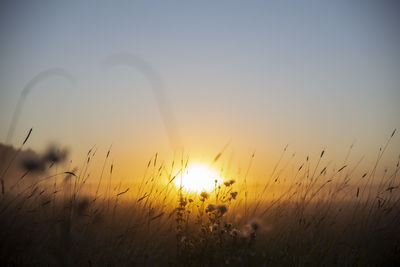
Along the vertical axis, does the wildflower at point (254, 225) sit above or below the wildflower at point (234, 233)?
above

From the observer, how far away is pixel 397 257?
159 inches

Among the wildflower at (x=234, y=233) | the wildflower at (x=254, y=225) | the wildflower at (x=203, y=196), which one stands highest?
the wildflower at (x=203, y=196)

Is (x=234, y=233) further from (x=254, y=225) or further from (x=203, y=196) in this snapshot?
(x=203, y=196)

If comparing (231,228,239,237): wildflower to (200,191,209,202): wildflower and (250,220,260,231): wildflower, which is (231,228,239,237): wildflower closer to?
(250,220,260,231): wildflower

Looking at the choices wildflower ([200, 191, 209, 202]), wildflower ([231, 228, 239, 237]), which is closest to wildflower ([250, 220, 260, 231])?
wildflower ([231, 228, 239, 237])

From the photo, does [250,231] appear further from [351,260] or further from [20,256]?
[20,256]

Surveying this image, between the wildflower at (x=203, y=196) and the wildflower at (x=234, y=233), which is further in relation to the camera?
the wildflower at (x=203, y=196)

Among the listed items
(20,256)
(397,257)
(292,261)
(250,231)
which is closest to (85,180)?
(20,256)

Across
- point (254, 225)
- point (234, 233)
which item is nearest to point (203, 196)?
point (234, 233)

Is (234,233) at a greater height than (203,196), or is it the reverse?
(203,196)

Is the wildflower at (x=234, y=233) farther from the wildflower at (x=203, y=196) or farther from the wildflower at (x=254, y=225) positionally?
the wildflower at (x=203, y=196)

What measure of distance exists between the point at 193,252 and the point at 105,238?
1.14 metres

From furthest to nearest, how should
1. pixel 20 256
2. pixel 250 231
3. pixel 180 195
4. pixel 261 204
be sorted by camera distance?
1. pixel 261 204
2. pixel 180 195
3. pixel 20 256
4. pixel 250 231

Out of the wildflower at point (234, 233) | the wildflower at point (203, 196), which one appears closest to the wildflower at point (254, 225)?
the wildflower at point (234, 233)
